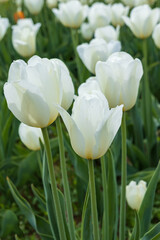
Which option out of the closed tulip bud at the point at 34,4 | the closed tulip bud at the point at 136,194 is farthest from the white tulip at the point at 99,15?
the closed tulip bud at the point at 136,194

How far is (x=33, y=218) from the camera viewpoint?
1.36 metres

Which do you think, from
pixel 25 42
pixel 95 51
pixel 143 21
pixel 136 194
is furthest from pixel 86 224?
pixel 25 42

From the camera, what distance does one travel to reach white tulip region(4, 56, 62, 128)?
0.84m

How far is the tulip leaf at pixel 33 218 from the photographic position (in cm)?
134

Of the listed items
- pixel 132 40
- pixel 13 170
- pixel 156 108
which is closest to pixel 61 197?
pixel 13 170

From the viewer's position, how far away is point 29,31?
2387 mm

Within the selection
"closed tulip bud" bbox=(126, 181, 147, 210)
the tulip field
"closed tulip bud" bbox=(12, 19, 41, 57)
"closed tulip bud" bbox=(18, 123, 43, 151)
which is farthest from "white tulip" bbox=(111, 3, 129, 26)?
"closed tulip bud" bbox=(126, 181, 147, 210)

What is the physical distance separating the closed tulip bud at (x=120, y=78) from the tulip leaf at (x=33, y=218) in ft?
1.76

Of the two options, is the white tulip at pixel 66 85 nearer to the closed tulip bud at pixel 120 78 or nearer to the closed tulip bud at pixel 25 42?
the closed tulip bud at pixel 120 78

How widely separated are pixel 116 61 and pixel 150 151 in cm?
123

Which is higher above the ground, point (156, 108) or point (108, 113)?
point (108, 113)

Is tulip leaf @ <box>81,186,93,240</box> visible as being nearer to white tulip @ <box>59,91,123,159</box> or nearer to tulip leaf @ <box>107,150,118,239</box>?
tulip leaf @ <box>107,150,118,239</box>

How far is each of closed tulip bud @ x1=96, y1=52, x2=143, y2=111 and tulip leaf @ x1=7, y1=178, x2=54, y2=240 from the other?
54 cm

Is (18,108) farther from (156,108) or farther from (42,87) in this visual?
(156,108)
